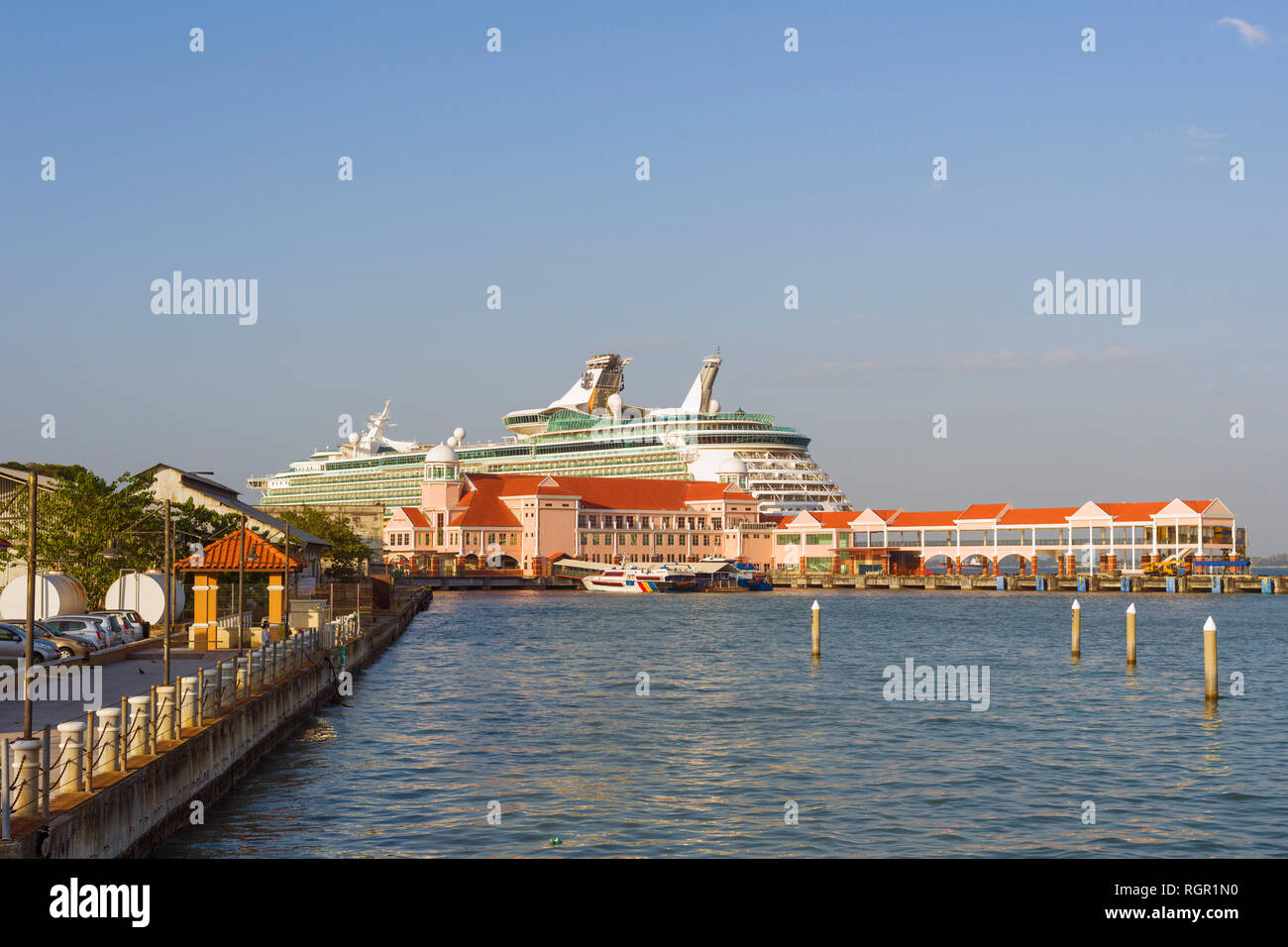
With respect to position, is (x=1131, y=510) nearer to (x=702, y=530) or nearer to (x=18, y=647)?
(x=702, y=530)

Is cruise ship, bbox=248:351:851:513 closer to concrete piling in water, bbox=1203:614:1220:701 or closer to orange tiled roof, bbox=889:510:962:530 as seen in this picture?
orange tiled roof, bbox=889:510:962:530

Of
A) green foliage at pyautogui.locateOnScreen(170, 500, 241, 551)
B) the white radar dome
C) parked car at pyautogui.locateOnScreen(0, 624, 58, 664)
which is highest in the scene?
the white radar dome

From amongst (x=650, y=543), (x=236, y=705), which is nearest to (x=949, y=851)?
(x=236, y=705)

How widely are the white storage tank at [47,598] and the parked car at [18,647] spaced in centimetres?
61

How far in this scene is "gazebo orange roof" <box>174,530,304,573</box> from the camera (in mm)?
39438

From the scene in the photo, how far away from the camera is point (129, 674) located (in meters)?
30.5

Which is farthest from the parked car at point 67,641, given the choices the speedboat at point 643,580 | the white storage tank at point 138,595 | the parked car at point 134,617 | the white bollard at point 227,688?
the speedboat at point 643,580

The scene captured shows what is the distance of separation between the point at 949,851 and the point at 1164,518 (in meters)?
127

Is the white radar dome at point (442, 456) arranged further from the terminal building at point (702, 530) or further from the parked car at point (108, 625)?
the parked car at point (108, 625)

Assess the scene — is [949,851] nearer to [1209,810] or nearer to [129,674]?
[1209,810]

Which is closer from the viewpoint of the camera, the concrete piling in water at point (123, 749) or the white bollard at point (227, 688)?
the concrete piling in water at point (123, 749)

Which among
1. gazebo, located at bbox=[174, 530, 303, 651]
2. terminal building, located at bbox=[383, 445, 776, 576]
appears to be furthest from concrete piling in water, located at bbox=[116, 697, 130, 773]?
terminal building, located at bbox=[383, 445, 776, 576]

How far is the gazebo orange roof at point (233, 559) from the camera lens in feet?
129
